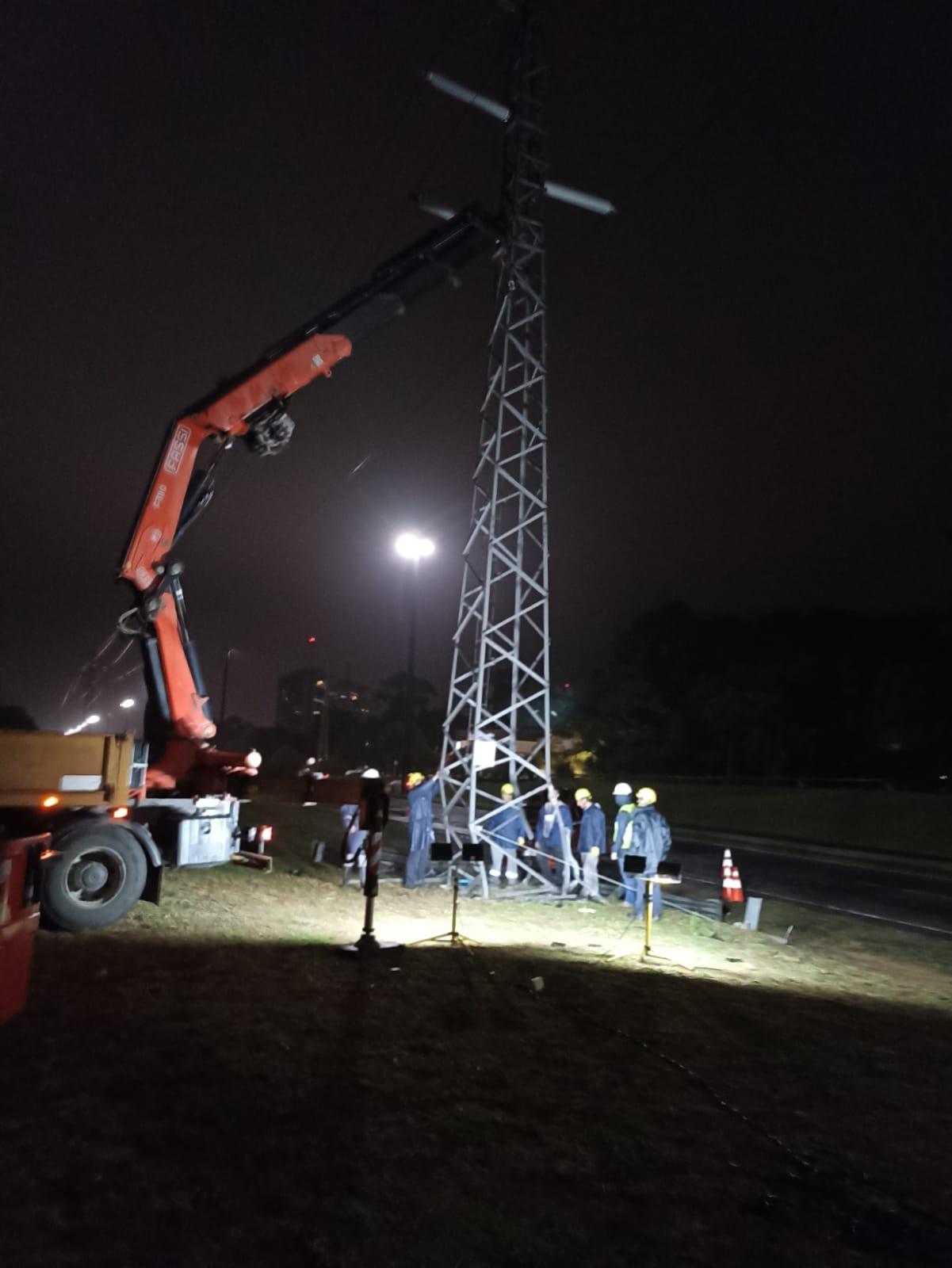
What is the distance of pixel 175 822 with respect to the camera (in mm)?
11297

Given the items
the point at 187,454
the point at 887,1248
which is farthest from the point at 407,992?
the point at 187,454

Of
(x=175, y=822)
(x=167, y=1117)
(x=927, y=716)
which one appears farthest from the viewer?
(x=927, y=716)

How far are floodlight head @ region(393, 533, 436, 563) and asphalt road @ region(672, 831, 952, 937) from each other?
8.74m

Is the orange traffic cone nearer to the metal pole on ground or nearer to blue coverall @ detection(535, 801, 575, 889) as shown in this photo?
blue coverall @ detection(535, 801, 575, 889)

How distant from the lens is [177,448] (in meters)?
12.8

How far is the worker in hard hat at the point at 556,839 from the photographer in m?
14.1

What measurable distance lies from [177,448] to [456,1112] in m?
→ 10.5

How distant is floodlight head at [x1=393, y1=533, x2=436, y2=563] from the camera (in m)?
18.8

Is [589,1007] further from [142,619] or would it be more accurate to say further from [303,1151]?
[142,619]

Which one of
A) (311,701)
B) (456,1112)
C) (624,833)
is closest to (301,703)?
(311,701)

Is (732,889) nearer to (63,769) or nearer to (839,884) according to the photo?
(839,884)

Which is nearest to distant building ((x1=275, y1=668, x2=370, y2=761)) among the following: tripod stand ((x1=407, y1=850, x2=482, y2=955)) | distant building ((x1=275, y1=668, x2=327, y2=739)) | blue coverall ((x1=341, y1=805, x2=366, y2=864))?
distant building ((x1=275, y1=668, x2=327, y2=739))

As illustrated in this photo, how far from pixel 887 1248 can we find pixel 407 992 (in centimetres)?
445

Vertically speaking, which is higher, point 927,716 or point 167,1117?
point 927,716
